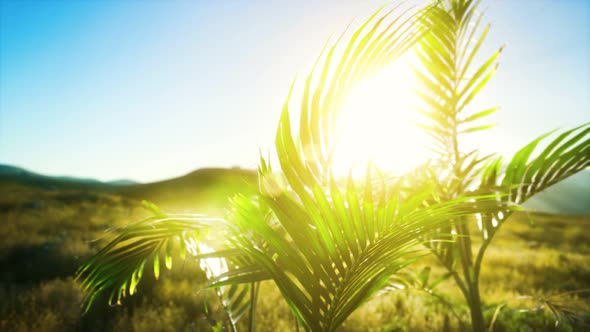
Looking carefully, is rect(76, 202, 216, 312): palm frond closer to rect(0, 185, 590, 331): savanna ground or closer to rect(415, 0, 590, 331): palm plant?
rect(0, 185, 590, 331): savanna ground

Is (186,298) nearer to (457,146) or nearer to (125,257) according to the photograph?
(125,257)

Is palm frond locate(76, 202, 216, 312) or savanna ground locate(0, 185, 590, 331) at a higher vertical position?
palm frond locate(76, 202, 216, 312)

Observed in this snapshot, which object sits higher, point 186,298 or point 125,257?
point 125,257

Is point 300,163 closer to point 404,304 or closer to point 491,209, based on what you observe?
point 491,209

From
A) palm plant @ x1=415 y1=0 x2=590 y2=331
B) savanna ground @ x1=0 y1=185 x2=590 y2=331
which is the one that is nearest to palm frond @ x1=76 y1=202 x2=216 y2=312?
savanna ground @ x1=0 y1=185 x2=590 y2=331

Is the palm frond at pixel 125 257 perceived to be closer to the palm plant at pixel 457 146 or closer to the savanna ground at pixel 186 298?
the savanna ground at pixel 186 298

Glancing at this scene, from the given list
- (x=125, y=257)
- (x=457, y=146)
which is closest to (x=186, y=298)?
(x=125, y=257)

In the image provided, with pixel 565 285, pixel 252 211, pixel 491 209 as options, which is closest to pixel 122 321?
pixel 252 211

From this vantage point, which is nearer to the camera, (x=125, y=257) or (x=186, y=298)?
(x=125, y=257)

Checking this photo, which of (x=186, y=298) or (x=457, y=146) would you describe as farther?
(x=186, y=298)

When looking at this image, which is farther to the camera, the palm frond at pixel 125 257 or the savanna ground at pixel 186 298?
the savanna ground at pixel 186 298

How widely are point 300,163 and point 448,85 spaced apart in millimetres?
1354

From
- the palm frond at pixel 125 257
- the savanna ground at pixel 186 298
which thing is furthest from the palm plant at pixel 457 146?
the palm frond at pixel 125 257

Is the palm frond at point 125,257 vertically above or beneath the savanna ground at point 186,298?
above
